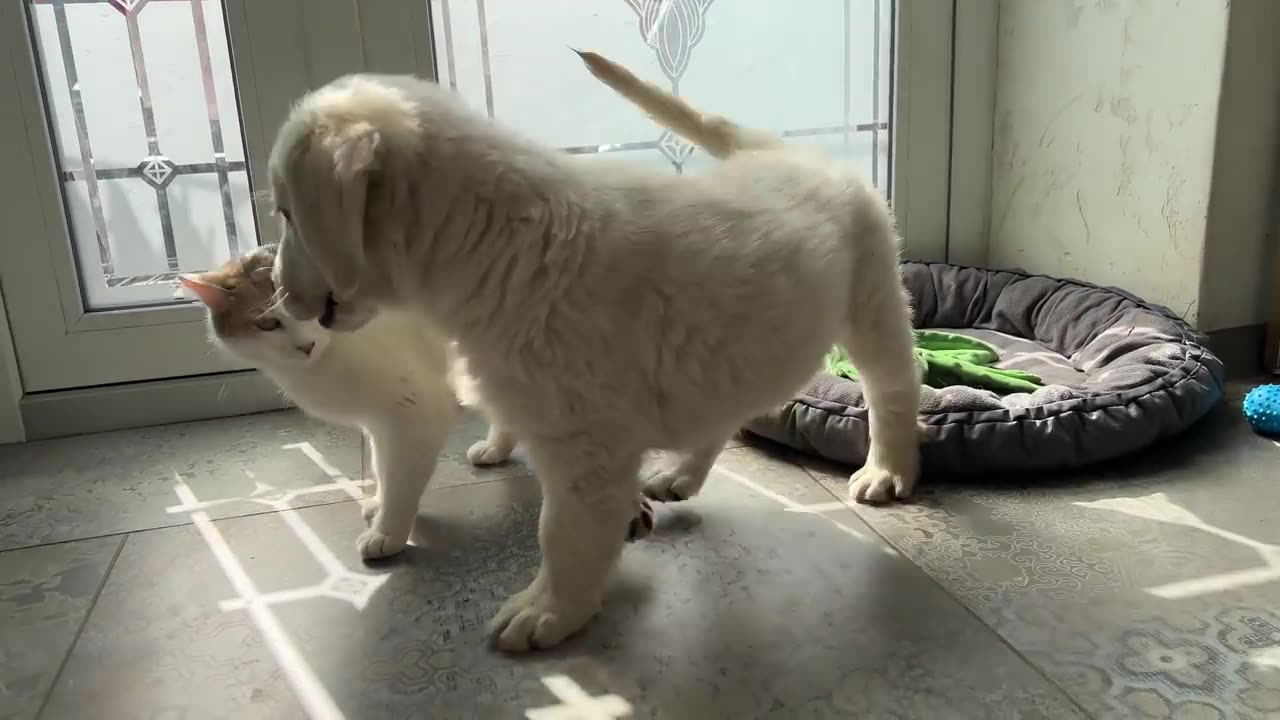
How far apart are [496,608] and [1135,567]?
1.05 metres

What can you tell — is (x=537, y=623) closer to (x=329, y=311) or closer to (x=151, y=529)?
(x=329, y=311)

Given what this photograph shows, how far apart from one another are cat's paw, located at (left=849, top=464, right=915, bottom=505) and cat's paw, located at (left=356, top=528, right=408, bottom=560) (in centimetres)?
89

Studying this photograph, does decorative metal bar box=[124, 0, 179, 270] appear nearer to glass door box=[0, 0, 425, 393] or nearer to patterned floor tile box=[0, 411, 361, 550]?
glass door box=[0, 0, 425, 393]

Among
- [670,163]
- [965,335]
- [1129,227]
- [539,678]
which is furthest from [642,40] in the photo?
[539,678]

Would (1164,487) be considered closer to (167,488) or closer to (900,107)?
(900,107)

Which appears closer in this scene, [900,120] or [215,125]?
[215,125]

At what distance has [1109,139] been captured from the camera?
256cm

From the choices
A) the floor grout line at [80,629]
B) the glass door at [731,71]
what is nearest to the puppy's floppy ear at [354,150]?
the floor grout line at [80,629]

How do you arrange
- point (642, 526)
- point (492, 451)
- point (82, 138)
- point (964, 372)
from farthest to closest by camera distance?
point (82, 138) < point (964, 372) < point (492, 451) < point (642, 526)

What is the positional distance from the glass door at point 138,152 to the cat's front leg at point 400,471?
114 centimetres

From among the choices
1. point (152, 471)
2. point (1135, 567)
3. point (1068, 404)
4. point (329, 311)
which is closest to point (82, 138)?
point (152, 471)

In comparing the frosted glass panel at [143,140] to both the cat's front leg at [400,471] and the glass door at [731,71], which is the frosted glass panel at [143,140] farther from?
the cat's front leg at [400,471]

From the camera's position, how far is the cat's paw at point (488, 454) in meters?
2.13

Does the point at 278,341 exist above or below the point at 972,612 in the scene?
above
